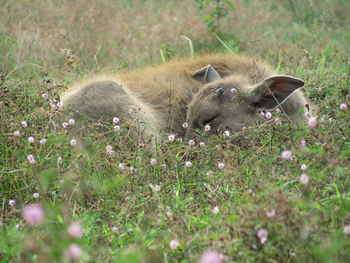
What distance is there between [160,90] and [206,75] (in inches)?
20.4

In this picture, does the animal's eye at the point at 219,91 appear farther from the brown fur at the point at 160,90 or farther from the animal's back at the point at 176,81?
the animal's back at the point at 176,81

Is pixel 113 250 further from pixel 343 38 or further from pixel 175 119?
pixel 343 38

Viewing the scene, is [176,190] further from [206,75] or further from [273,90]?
[206,75]

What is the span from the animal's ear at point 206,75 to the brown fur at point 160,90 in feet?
0.20

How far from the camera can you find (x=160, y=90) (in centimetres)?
512

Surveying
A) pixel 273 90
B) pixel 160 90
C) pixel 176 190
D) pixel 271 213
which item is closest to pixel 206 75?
pixel 160 90

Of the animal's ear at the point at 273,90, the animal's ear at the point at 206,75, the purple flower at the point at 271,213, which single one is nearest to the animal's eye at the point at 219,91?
the animal's ear at the point at 273,90

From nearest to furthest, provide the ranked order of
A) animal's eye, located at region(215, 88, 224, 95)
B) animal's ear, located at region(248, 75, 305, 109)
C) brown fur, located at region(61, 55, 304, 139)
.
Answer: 1. animal's ear, located at region(248, 75, 305, 109)
2. brown fur, located at region(61, 55, 304, 139)
3. animal's eye, located at region(215, 88, 224, 95)

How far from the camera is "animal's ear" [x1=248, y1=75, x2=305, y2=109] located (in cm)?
406

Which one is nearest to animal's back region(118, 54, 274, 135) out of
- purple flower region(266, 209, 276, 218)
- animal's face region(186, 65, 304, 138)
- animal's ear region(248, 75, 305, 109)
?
animal's face region(186, 65, 304, 138)

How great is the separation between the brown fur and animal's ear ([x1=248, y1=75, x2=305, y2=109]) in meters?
0.35

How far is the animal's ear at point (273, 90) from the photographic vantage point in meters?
4.06

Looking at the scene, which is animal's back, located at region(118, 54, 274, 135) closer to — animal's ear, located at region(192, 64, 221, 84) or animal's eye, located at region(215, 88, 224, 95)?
animal's ear, located at region(192, 64, 221, 84)

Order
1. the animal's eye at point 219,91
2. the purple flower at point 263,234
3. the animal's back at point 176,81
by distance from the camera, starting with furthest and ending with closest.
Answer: the animal's back at point 176,81
the animal's eye at point 219,91
the purple flower at point 263,234
